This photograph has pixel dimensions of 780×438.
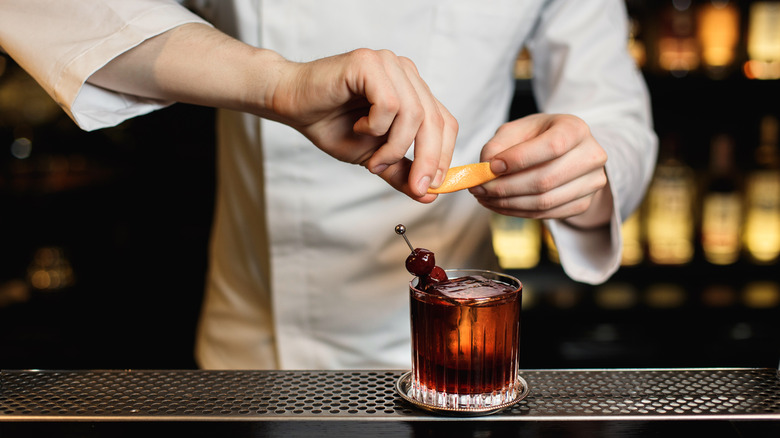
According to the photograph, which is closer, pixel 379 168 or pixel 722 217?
pixel 379 168

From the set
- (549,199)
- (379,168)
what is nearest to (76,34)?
(379,168)

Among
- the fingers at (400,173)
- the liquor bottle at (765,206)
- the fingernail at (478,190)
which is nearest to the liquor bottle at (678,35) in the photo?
the liquor bottle at (765,206)

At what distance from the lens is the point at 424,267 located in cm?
84

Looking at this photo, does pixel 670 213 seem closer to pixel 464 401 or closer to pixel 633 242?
pixel 633 242

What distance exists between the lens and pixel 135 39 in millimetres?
927

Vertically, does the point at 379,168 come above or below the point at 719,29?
below

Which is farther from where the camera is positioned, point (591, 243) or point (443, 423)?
point (591, 243)

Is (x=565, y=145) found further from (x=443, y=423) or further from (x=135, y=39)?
(x=135, y=39)

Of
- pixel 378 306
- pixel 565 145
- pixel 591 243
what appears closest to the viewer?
pixel 565 145

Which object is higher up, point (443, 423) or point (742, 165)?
point (742, 165)

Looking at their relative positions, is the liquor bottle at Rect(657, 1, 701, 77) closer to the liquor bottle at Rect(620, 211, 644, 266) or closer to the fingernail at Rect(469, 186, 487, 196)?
the liquor bottle at Rect(620, 211, 644, 266)

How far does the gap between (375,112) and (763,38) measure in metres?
2.22

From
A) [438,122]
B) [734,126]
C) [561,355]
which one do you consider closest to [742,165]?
[734,126]

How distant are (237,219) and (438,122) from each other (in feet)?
2.34
